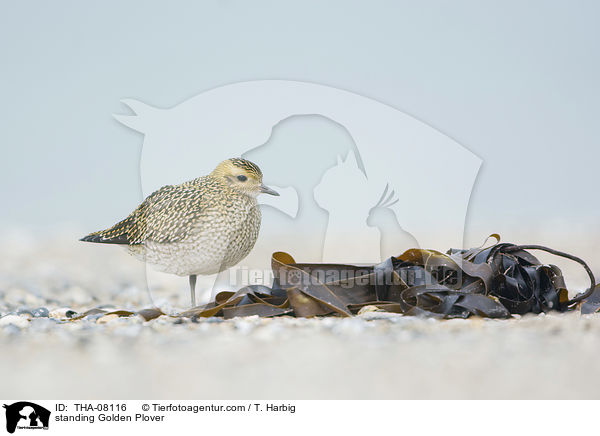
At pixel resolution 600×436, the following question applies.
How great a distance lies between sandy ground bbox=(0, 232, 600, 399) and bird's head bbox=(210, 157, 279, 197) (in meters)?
1.47

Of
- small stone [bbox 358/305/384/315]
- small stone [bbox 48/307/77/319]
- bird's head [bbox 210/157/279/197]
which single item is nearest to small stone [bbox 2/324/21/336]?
small stone [bbox 48/307/77/319]

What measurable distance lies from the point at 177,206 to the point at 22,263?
584cm

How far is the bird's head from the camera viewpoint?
197 inches

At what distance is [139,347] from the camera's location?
304 centimetres

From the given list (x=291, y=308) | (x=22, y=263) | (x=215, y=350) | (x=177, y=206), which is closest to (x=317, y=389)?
(x=215, y=350)

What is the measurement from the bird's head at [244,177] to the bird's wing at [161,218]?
28 cm

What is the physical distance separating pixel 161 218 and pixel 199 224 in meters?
0.37

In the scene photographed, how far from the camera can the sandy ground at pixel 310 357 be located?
2.45m

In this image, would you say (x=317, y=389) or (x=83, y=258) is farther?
(x=83, y=258)

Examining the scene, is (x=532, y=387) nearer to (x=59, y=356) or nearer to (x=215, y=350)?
(x=215, y=350)

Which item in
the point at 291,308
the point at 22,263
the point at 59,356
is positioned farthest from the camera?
the point at 22,263
